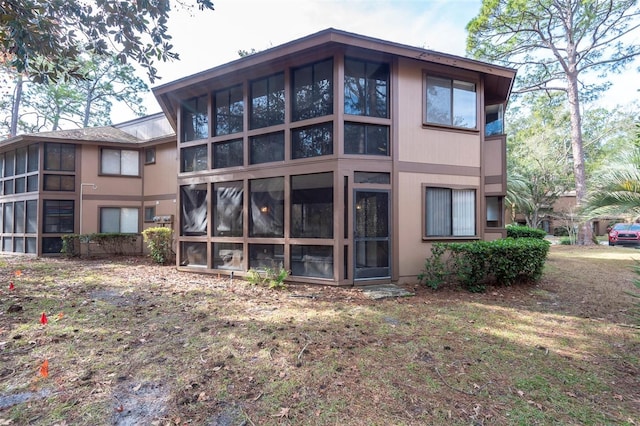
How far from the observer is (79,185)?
1417 centimetres

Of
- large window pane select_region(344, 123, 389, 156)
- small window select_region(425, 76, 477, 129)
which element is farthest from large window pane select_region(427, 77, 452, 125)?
large window pane select_region(344, 123, 389, 156)

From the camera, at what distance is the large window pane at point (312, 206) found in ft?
24.5

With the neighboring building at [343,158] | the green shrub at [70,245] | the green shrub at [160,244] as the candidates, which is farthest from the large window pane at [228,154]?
the green shrub at [70,245]

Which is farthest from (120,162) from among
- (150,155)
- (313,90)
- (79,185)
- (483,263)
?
(483,263)

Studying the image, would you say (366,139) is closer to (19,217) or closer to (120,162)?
(120,162)

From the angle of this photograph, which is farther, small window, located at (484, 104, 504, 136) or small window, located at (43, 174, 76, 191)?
small window, located at (43, 174, 76, 191)

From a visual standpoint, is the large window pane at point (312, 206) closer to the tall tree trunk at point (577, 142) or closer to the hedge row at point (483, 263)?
the hedge row at point (483, 263)

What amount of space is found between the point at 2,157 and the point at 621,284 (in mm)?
24397

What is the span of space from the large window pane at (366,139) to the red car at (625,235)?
2142 cm

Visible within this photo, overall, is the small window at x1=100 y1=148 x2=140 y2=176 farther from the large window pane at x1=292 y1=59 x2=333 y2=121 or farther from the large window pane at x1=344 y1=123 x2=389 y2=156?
the large window pane at x1=344 y1=123 x2=389 y2=156

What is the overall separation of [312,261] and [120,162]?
1216 cm

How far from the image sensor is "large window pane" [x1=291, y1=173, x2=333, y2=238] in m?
7.47

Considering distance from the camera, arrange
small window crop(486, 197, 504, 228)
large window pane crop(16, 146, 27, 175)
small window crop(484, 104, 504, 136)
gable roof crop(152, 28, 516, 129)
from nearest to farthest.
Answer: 1. gable roof crop(152, 28, 516, 129)
2. small window crop(486, 197, 504, 228)
3. small window crop(484, 104, 504, 136)
4. large window pane crop(16, 146, 27, 175)

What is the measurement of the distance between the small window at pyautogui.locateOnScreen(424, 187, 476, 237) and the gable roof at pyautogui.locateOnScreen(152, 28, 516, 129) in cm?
314
